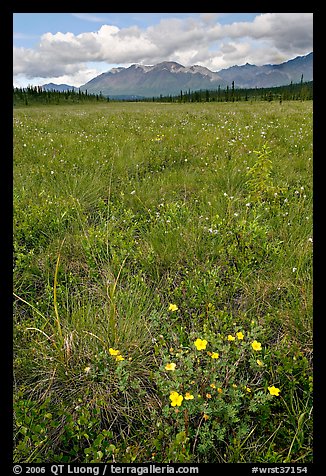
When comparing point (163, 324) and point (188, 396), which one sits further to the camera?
point (163, 324)

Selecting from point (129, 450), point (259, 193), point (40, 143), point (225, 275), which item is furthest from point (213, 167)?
point (129, 450)

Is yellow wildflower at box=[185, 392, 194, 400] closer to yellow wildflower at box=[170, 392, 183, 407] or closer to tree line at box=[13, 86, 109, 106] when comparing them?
yellow wildflower at box=[170, 392, 183, 407]

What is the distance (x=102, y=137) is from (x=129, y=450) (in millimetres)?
8771

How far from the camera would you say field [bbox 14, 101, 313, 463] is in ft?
6.89

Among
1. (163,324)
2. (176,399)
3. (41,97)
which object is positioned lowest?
(176,399)

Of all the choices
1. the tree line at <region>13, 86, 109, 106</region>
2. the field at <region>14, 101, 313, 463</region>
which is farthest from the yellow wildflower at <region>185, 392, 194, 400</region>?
the tree line at <region>13, 86, 109, 106</region>

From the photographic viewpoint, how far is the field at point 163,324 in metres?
2.10

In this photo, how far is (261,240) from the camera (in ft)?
12.6

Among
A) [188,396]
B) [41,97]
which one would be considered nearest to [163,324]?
[188,396]

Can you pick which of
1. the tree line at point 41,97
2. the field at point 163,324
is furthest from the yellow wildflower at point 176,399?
the tree line at point 41,97

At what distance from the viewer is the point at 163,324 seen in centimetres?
292

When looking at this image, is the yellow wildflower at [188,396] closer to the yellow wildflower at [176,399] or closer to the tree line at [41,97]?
the yellow wildflower at [176,399]

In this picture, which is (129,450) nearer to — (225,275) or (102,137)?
(225,275)

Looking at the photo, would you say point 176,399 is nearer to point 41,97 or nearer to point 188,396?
point 188,396
